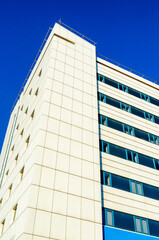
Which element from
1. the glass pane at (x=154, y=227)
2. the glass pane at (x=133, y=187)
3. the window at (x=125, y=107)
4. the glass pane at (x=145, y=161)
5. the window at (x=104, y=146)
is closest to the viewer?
the glass pane at (x=154, y=227)

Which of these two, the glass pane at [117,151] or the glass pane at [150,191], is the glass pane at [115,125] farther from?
the glass pane at [150,191]

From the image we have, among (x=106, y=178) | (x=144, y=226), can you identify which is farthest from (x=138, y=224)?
(x=106, y=178)

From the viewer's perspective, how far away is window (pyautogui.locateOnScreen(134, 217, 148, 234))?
24.7 metres

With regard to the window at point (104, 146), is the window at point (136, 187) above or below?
below

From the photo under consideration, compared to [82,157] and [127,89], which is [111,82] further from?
[82,157]

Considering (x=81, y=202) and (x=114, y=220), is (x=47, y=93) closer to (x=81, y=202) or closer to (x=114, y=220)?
(x=81, y=202)

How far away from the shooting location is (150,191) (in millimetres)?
28500

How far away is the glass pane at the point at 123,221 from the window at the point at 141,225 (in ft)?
1.79

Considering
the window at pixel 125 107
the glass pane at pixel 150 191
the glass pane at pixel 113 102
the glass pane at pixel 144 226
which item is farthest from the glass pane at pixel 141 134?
the glass pane at pixel 144 226

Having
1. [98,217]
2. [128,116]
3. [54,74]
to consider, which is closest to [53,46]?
[54,74]

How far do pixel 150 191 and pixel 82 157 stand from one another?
29.8 feet

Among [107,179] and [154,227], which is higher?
[107,179]

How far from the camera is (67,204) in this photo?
2147cm

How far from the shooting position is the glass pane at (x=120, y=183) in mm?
27000
